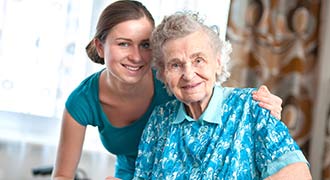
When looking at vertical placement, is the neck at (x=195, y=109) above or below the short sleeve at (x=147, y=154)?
above

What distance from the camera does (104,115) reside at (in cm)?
184

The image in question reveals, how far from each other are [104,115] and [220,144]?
1.81 ft

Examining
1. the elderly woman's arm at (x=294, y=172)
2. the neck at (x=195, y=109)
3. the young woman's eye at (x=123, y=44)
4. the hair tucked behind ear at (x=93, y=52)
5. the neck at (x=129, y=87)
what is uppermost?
the young woman's eye at (x=123, y=44)

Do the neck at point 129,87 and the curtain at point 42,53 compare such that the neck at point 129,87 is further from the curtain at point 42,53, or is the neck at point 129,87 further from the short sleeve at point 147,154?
the curtain at point 42,53

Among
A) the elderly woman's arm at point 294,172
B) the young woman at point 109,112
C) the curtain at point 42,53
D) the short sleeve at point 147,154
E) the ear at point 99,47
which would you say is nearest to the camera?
the elderly woman's arm at point 294,172

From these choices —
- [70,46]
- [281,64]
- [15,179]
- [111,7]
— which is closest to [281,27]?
[281,64]

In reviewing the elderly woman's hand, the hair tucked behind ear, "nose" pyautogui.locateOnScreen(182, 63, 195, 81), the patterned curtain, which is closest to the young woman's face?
the hair tucked behind ear

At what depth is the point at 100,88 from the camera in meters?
1.86

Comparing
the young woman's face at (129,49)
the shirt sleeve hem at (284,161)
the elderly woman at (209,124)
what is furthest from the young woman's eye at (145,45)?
the shirt sleeve hem at (284,161)

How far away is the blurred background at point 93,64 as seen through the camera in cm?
266

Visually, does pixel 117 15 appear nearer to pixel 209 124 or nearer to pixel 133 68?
pixel 133 68

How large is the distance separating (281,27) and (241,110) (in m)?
1.39

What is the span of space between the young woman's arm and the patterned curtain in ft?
3.68

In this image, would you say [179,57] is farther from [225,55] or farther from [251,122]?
[251,122]
